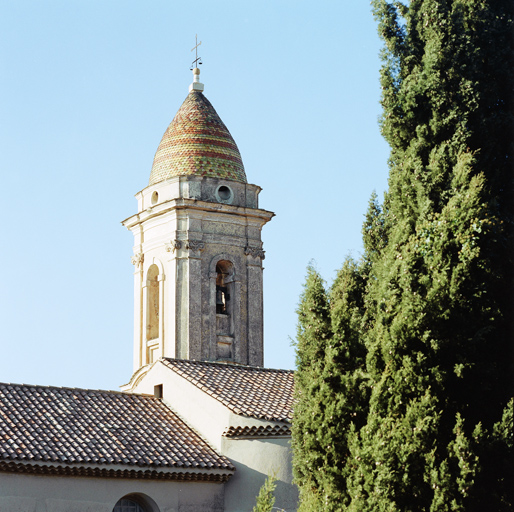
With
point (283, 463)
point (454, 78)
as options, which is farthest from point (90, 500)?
point (454, 78)

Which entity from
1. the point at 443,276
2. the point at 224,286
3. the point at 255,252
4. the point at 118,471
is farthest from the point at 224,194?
the point at 443,276

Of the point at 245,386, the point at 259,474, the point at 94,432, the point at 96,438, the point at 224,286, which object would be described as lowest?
the point at 259,474

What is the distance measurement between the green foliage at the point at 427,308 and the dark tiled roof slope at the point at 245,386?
8585mm

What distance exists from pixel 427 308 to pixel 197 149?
22451mm

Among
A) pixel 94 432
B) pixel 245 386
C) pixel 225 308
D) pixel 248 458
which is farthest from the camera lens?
pixel 225 308

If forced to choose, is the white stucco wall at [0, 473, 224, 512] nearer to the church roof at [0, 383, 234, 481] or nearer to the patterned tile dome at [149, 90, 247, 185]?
the church roof at [0, 383, 234, 481]

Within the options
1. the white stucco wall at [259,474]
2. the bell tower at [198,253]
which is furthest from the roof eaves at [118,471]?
the bell tower at [198,253]

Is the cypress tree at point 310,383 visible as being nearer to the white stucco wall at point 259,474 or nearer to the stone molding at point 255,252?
the white stucco wall at point 259,474

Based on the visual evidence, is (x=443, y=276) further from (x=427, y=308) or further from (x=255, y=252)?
(x=255, y=252)

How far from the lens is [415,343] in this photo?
13.8 m

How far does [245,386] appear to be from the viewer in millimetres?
25953

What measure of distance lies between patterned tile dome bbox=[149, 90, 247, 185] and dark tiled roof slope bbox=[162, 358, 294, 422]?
923 cm

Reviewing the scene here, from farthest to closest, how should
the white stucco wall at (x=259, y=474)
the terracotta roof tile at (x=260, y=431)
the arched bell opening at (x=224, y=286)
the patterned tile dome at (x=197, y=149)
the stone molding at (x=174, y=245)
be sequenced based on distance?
1. the patterned tile dome at (x=197, y=149)
2. the arched bell opening at (x=224, y=286)
3. the stone molding at (x=174, y=245)
4. the terracotta roof tile at (x=260, y=431)
5. the white stucco wall at (x=259, y=474)

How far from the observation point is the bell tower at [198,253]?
111 ft
